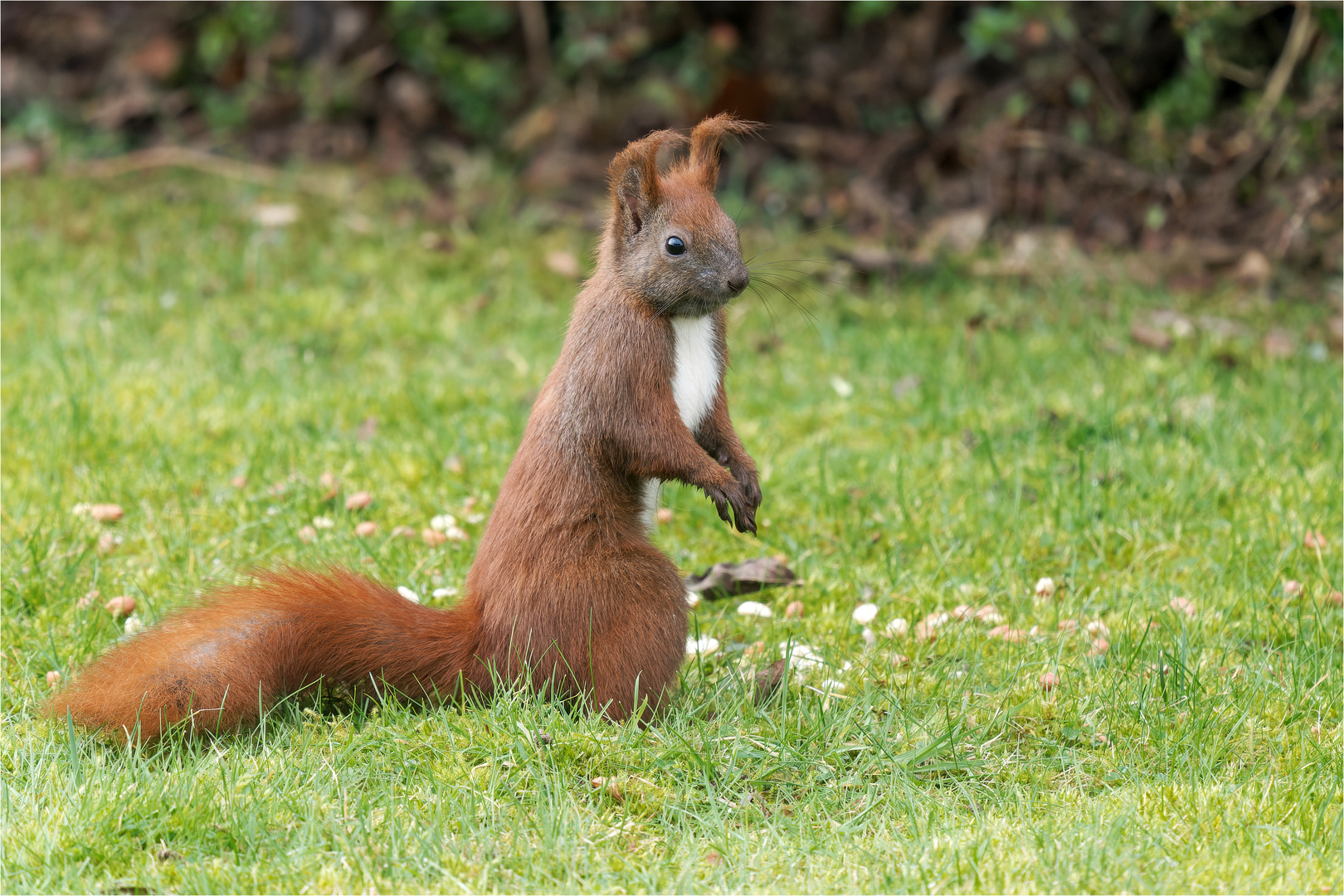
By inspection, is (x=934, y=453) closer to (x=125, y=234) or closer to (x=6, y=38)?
(x=125, y=234)

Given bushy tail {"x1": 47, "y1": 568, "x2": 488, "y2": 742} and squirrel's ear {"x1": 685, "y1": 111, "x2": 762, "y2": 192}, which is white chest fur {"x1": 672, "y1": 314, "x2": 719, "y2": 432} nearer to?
squirrel's ear {"x1": 685, "y1": 111, "x2": 762, "y2": 192}

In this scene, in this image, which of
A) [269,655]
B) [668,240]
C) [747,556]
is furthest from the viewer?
[747,556]

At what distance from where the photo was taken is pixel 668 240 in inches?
105

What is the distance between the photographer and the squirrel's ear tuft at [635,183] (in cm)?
265

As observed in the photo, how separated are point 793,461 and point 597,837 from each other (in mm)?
2069

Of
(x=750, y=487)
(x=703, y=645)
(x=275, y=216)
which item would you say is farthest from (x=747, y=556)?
(x=275, y=216)

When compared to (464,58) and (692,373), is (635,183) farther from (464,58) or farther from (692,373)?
(464,58)

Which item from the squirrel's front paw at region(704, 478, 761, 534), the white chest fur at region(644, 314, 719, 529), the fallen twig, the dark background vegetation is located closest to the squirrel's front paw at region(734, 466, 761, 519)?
the squirrel's front paw at region(704, 478, 761, 534)

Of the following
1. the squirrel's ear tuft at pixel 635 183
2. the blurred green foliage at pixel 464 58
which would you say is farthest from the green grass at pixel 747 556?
the blurred green foliage at pixel 464 58

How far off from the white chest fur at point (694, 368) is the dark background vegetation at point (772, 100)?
12.1ft

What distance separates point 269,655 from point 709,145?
1.37 metres

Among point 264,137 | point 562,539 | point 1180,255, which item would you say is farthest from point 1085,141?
point 562,539

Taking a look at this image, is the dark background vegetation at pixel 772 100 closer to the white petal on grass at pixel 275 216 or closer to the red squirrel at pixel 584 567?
the white petal on grass at pixel 275 216

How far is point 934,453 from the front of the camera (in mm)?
4285
